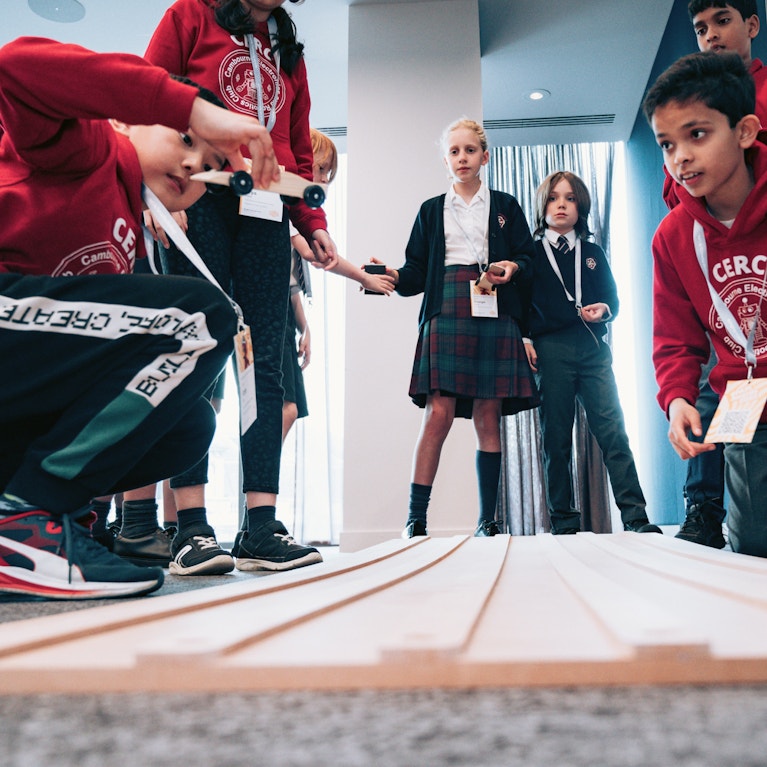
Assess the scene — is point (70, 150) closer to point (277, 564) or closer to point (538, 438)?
point (277, 564)

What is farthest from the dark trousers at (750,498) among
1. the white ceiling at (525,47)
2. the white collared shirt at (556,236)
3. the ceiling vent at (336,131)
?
the ceiling vent at (336,131)

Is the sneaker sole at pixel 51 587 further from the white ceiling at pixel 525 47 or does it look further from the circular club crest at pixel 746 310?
the white ceiling at pixel 525 47

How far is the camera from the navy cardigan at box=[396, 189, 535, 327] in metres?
2.18

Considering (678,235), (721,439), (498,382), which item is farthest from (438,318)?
(721,439)

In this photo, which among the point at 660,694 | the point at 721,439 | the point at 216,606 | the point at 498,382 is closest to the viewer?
the point at 660,694

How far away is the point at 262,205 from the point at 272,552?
24.2 inches

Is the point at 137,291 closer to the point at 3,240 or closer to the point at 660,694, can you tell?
the point at 3,240

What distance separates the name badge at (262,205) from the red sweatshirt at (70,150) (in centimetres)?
34

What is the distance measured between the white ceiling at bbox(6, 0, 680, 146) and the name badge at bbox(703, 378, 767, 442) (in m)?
2.43

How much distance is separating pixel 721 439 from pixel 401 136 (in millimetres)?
2525

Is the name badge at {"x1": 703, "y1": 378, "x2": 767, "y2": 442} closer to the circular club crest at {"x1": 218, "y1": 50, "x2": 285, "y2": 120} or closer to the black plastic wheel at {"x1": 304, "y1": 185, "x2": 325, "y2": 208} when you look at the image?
the black plastic wheel at {"x1": 304, "y1": 185, "x2": 325, "y2": 208}

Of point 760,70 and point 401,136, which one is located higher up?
point 401,136

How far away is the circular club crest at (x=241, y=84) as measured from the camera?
4.29 ft

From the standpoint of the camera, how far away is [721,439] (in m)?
1.06
